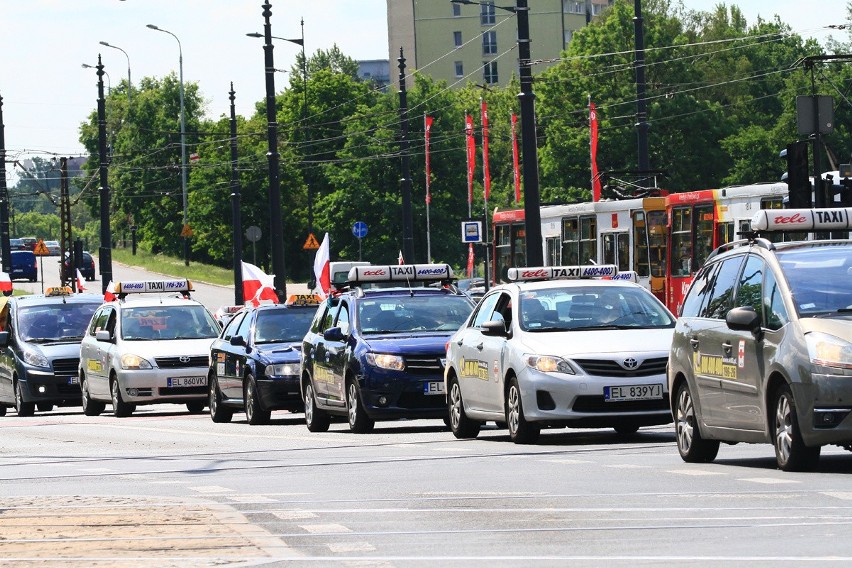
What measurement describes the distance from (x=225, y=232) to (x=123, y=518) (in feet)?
342

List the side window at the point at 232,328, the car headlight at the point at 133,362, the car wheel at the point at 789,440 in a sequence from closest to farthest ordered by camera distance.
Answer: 1. the car wheel at the point at 789,440
2. the side window at the point at 232,328
3. the car headlight at the point at 133,362

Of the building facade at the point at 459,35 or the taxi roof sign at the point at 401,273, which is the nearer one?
the taxi roof sign at the point at 401,273

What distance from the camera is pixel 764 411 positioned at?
13141mm

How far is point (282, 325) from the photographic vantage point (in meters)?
27.0

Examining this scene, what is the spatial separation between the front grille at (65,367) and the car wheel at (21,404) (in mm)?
626

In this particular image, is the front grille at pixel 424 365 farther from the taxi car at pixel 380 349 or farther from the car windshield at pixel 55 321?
the car windshield at pixel 55 321

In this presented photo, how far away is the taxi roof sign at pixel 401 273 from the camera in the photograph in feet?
80.1

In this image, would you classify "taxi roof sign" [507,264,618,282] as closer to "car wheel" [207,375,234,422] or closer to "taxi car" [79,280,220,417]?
"car wheel" [207,375,234,422]

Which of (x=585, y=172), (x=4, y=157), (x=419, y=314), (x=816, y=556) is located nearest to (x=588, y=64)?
(x=585, y=172)

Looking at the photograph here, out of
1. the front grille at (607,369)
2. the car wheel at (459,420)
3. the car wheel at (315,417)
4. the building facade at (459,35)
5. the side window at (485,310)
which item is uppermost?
the building facade at (459,35)

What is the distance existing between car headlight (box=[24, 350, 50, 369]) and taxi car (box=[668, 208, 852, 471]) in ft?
60.5

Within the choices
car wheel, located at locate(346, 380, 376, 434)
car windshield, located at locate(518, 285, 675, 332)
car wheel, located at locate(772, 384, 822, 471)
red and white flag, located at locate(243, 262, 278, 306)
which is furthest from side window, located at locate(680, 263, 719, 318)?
red and white flag, located at locate(243, 262, 278, 306)

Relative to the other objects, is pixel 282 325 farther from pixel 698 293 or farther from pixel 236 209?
pixel 236 209

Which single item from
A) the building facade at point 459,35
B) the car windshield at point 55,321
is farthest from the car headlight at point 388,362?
the building facade at point 459,35
